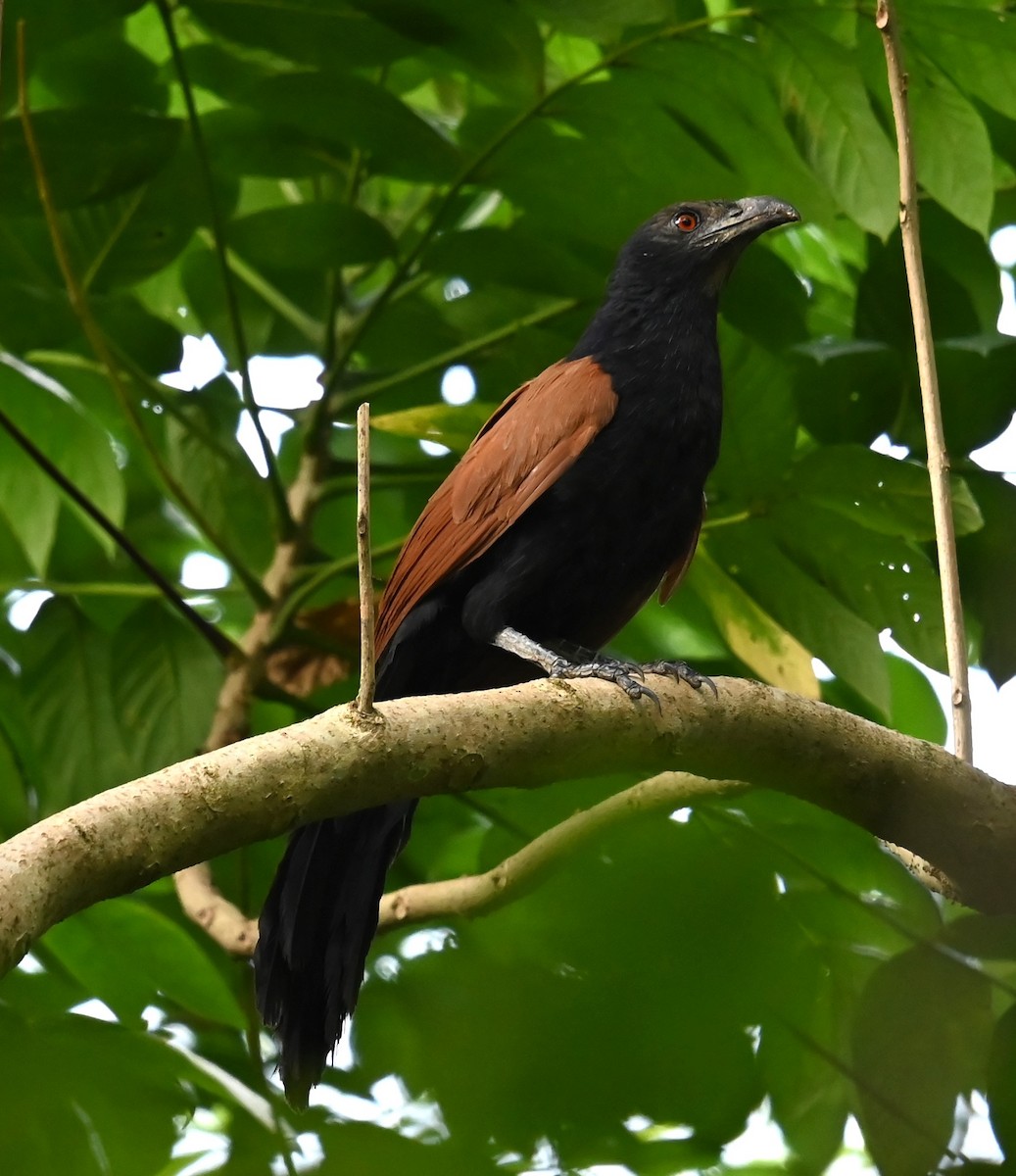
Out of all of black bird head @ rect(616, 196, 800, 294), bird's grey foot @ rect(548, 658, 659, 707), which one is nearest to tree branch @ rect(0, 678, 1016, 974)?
bird's grey foot @ rect(548, 658, 659, 707)

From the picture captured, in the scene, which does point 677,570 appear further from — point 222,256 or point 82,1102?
point 82,1102

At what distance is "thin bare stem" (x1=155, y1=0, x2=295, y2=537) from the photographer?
103 inches

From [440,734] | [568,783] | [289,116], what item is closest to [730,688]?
[440,734]

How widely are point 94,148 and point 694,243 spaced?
1.24 meters

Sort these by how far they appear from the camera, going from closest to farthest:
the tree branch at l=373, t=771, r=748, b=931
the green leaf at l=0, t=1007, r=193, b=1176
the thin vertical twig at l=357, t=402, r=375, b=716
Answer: the green leaf at l=0, t=1007, r=193, b=1176 < the tree branch at l=373, t=771, r=748, b=931 < the thin vertical twig at l=357, t=402, r=375, b=716

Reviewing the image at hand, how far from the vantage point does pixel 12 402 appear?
2916 mm

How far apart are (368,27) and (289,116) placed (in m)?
0.22

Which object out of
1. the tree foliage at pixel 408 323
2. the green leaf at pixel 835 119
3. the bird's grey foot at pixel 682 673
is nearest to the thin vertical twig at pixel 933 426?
the tree foliage at pixel 408 323

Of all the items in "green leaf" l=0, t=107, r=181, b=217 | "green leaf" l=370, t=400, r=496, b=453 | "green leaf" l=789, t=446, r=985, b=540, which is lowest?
"green leaf" l=789, t=446, r=985, b=540

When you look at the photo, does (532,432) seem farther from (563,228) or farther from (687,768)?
(687,768)

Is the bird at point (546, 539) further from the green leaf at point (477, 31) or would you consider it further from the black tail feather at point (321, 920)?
the green leaf at point (477, 31)

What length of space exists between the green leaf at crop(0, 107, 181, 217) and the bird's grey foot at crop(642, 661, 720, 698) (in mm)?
1353

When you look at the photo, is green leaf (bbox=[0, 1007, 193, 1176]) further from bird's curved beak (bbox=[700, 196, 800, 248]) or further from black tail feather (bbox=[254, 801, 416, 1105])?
bird's curved beak (bbox=[700, 196, 800, 248])

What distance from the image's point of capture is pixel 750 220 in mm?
2938
